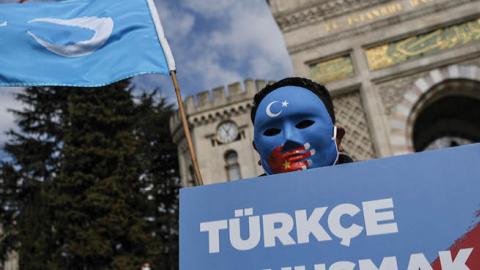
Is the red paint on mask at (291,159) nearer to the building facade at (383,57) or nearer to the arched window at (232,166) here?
the building facade at (383,57)

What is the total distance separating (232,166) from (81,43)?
16.5 m

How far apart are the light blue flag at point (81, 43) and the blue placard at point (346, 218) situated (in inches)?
66.4

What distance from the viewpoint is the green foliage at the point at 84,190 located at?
1819 centimetres

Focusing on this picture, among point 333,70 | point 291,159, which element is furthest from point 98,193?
point 291,159

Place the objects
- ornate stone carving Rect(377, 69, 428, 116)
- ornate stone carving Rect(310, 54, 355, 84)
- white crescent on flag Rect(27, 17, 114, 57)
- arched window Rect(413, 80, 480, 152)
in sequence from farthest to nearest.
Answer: arched window Rect(413, 80, 480, 152) < ornate stone carving Rect(310, 54, 355, 84) < ornate stone carving Rect(377, 69, 428, 116) < white crescent on flag Rect(27, 17, 114, 57)

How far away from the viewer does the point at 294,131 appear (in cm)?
252

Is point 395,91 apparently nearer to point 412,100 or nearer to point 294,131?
point 412,100

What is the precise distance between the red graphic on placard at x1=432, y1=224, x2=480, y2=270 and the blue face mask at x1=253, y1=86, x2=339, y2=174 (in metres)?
1.03

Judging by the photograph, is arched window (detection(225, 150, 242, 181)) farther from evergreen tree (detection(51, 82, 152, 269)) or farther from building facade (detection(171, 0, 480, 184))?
building facade (detection(171, 0, 480, 184))

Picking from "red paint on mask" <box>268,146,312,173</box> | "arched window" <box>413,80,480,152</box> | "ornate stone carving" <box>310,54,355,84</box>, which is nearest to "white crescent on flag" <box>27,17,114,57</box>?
"red paint on mask" <box>268,146,312,173</box>

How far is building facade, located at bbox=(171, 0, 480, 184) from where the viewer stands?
35.7 ft

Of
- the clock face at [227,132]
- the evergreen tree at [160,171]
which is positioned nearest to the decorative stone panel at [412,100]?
the clock face at [227,132]

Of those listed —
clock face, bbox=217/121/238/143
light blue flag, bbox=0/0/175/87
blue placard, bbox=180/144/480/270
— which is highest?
clock face, bbox=217/121/238/143

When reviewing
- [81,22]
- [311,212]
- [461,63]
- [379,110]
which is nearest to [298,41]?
[379,110]
